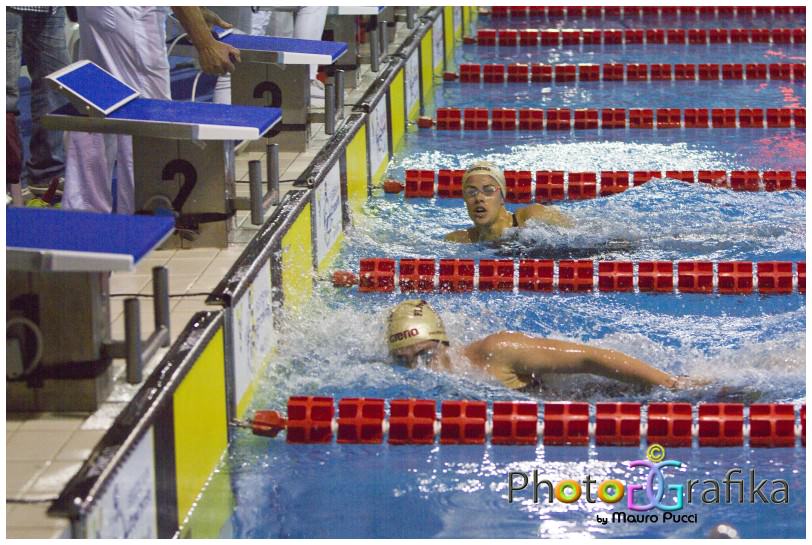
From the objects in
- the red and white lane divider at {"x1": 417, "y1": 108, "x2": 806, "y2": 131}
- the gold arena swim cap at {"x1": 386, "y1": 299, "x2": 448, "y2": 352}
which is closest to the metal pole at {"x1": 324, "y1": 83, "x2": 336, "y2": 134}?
the red and white lane divider at {"x1": 417, "y1": 108, "x2": 806, "y2": 131}

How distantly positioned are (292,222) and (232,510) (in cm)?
157

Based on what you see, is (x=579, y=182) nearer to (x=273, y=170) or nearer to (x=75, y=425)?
(x=273, y=170)

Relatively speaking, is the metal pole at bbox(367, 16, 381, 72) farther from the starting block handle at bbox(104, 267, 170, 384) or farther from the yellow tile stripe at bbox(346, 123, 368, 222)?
the starting block handle at bbox(104, 267, 170, 384)

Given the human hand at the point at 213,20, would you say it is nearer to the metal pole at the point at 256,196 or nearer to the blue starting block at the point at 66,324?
the metal pole at the point at 256,196

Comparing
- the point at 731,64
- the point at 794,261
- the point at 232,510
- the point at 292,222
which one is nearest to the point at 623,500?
the point at 232,510

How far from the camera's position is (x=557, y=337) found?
4484 mm

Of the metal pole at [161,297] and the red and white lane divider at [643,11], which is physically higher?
the red and white lane divider at [643,11]

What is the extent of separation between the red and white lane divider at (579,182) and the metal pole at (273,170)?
1.53 metres

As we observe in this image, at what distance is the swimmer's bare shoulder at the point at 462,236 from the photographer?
5473 mm

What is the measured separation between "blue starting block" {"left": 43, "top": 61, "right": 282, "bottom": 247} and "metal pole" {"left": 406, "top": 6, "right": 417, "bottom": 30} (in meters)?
4.92

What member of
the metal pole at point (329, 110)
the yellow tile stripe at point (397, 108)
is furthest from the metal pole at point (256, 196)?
the yellow tile stripe at point (397, 108)

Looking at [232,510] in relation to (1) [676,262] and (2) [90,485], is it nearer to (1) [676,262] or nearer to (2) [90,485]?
(2) [90,485]

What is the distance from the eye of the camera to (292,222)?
15.7 feet

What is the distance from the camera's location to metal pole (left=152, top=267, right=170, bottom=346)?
3238mm
